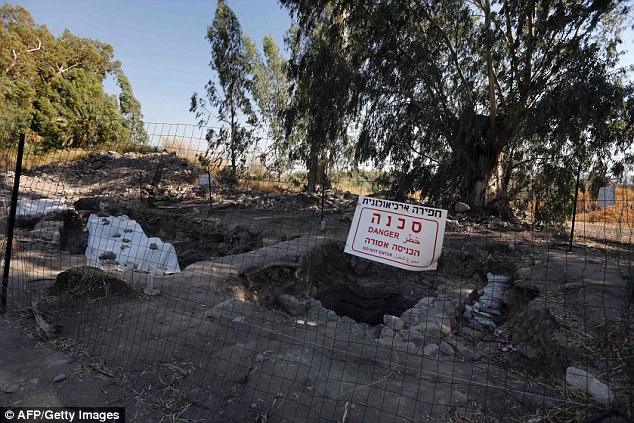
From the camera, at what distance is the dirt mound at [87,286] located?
460 centimetres

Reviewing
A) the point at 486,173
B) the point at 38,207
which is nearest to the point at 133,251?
the point at 38,207

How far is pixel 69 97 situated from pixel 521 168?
96.1ft

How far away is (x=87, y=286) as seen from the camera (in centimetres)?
464

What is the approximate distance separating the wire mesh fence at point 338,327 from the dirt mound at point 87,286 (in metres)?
0.02

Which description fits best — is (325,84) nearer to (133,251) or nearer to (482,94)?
(482,94)

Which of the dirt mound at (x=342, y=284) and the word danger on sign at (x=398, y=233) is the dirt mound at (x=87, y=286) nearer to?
the dirt mound at (x=342, y=284)

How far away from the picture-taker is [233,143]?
16.1 m

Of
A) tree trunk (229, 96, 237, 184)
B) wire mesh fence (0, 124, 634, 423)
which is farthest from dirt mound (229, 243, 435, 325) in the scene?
tree trunk (229, 96, 237, 184)

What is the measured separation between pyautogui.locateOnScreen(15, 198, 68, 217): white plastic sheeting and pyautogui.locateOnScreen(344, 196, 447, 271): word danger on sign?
11.3 metres

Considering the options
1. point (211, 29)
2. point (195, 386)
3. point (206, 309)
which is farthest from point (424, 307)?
point (211, 29)

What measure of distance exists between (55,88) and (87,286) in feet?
90.3

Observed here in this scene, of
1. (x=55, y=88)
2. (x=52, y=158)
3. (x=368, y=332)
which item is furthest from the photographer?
(x=55, y=88)

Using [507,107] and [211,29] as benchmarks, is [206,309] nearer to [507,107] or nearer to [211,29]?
[507,107]

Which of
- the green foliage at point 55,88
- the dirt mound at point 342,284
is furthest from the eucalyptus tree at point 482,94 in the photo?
the green foliage at point 55,88
